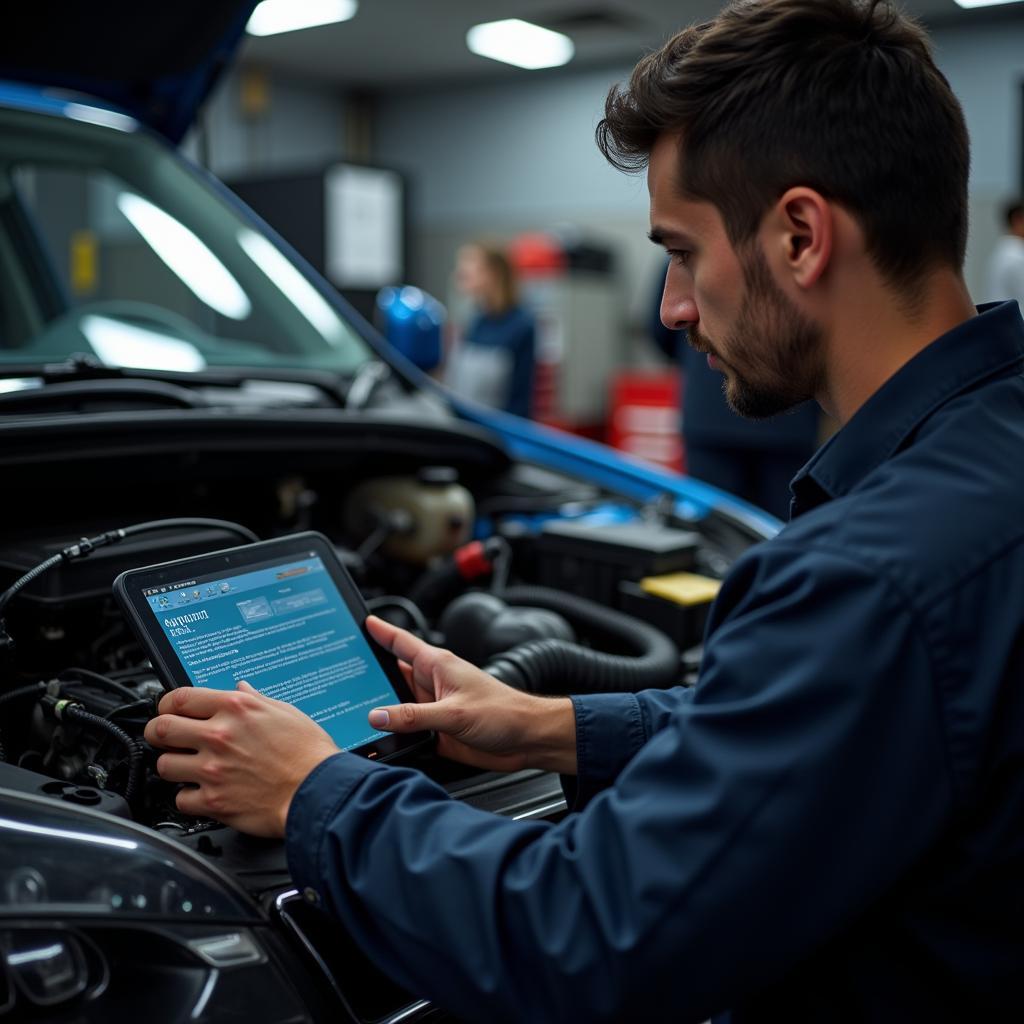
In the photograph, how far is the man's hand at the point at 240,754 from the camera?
3.23ft

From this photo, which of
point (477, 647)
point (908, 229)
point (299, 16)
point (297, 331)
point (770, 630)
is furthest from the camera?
point (299, 16)

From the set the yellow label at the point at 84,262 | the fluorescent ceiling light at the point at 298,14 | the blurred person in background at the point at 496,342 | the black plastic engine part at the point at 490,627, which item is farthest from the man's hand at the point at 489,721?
the fluorescent ceiling light at the point at 298,14

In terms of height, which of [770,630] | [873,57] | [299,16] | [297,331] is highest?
[299,16]

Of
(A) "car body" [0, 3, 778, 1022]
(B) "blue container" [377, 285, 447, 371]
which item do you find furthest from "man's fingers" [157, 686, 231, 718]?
(B) "blue container" [377, 285, 447, 371]

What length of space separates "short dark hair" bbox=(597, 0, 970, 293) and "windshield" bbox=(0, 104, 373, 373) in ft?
4.27

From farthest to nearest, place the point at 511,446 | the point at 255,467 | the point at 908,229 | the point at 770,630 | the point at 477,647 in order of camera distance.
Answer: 1. the point at 511,446
2. the point at 255,467
3. the point at 477,647
4. the point at 908,229
5. the point at 770,630

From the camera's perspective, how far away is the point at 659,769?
834mm

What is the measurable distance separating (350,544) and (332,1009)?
3.74ft

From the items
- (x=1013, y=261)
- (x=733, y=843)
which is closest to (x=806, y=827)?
(x=733, y=843)

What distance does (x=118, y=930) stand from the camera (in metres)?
0.90

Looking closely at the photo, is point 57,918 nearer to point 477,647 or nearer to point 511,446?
point 477,647

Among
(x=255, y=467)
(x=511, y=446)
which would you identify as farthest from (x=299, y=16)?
(x=255, y=467)

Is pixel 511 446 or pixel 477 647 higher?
pixel 511 446

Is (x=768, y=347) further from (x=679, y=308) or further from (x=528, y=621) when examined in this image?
(x=528, y=621)
